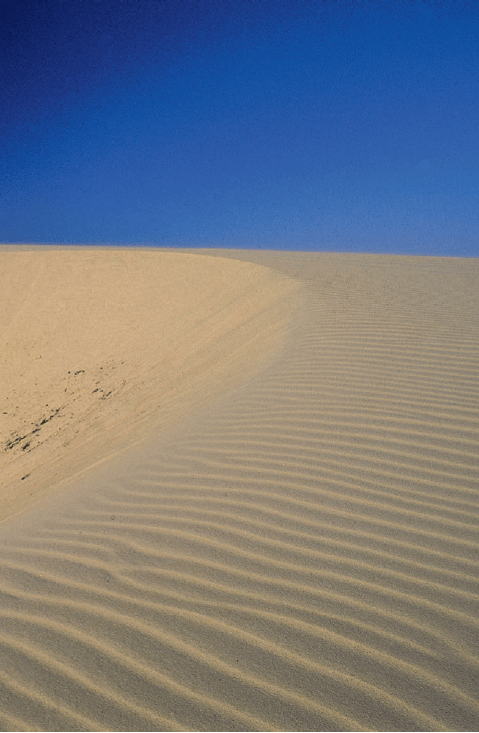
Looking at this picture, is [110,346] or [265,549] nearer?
[265,549]

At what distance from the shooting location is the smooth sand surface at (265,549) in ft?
6.21

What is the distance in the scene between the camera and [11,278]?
17.2m

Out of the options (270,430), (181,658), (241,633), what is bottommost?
(181,658)

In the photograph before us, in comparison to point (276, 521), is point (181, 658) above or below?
below

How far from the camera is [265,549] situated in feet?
8.57

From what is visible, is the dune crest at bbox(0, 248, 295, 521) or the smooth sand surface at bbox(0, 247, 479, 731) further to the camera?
the dune crest at bbox(0, 248, 295, 521)

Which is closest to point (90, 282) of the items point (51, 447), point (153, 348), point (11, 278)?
point (11, 278)

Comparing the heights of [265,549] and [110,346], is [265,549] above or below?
below

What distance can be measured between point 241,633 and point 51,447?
4.91 metres

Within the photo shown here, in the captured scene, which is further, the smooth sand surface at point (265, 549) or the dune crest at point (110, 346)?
the dune crest at point (110, 346)

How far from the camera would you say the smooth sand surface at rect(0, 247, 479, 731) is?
189cm

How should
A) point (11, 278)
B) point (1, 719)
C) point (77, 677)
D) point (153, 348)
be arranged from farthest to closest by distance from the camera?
point (11, 278), point (153, 348), point (77, 677), point (1, 719)

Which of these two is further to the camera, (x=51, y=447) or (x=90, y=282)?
(x=90, y=282)

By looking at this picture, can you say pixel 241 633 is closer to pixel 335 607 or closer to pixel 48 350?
pixel 335 607
